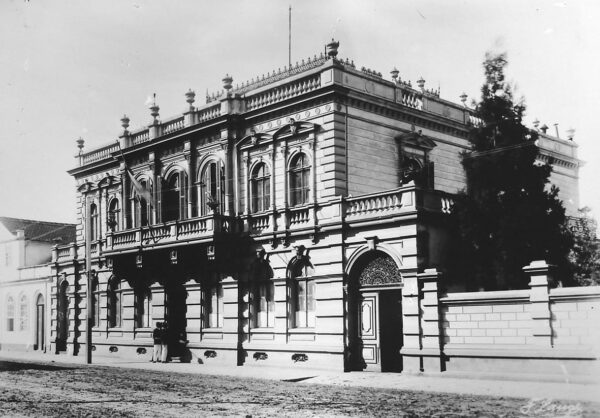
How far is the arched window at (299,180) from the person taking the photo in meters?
25.3

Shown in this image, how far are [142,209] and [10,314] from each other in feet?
54.5

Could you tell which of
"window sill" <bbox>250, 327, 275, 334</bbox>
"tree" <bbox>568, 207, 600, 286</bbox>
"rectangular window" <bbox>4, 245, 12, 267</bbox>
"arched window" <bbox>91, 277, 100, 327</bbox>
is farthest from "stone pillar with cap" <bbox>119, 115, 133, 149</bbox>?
"tree" <bbox>568, 207, 600, 286</bbox>

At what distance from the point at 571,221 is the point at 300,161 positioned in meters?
10.8

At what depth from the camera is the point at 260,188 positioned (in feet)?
89.1

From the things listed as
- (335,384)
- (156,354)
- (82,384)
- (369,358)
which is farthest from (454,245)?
(156,354)

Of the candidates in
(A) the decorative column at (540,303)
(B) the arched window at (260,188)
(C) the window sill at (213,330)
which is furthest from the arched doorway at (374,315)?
(C) the window sill at (213,330)

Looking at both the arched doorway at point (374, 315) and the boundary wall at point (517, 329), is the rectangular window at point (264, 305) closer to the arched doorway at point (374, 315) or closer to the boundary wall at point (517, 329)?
the arched doorway at point (374, 315)

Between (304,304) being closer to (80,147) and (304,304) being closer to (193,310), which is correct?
(193,310)

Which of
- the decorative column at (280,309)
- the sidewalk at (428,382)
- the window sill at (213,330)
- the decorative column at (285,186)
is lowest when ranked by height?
the sidewalk at (428,382)

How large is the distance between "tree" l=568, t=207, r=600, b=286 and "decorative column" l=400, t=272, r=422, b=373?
6.39 meters

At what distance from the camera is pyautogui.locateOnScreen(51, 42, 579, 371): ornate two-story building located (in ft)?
74.1

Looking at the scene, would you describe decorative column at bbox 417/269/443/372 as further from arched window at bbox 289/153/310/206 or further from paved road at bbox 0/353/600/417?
arched window at bbox 289/153/310/206

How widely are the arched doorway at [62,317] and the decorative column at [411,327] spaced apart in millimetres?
22999

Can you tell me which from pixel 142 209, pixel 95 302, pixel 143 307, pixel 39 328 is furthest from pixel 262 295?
pixel 39 328
